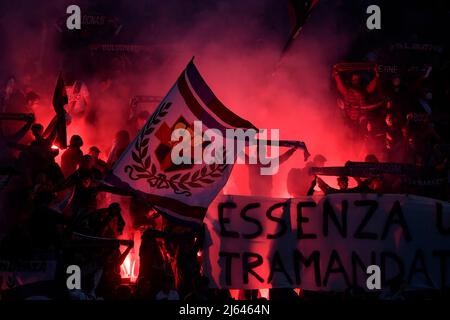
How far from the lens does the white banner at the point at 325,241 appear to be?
24.0 ft

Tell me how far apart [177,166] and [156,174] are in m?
0.22

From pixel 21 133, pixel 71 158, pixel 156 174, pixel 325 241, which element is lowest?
pixel 325 241

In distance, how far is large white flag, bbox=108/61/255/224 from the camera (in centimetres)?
660

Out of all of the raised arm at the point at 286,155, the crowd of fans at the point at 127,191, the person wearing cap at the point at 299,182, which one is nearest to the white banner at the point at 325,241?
the crowd of fans at the point at 127,191

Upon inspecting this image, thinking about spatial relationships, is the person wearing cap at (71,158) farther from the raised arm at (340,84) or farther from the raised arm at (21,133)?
the raised arm at (340,84)

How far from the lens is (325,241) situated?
24.4 ft

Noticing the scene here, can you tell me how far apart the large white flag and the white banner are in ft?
2.94

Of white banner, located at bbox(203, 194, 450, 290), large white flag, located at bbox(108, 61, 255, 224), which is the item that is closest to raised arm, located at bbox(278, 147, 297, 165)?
white banner, located at bbox(203, 194, 450, 290)

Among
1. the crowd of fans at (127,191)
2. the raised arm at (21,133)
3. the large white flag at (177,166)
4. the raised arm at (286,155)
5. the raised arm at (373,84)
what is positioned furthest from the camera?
the raised arm at (373,84)

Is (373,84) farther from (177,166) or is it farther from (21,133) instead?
(177,166)

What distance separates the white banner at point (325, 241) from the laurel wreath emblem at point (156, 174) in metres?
0.87

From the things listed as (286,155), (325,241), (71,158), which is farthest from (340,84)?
(325,241)

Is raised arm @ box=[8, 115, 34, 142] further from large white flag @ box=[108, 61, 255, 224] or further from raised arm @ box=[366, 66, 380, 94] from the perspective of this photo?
raised arm @ box=[366, 66, 380, 94]
